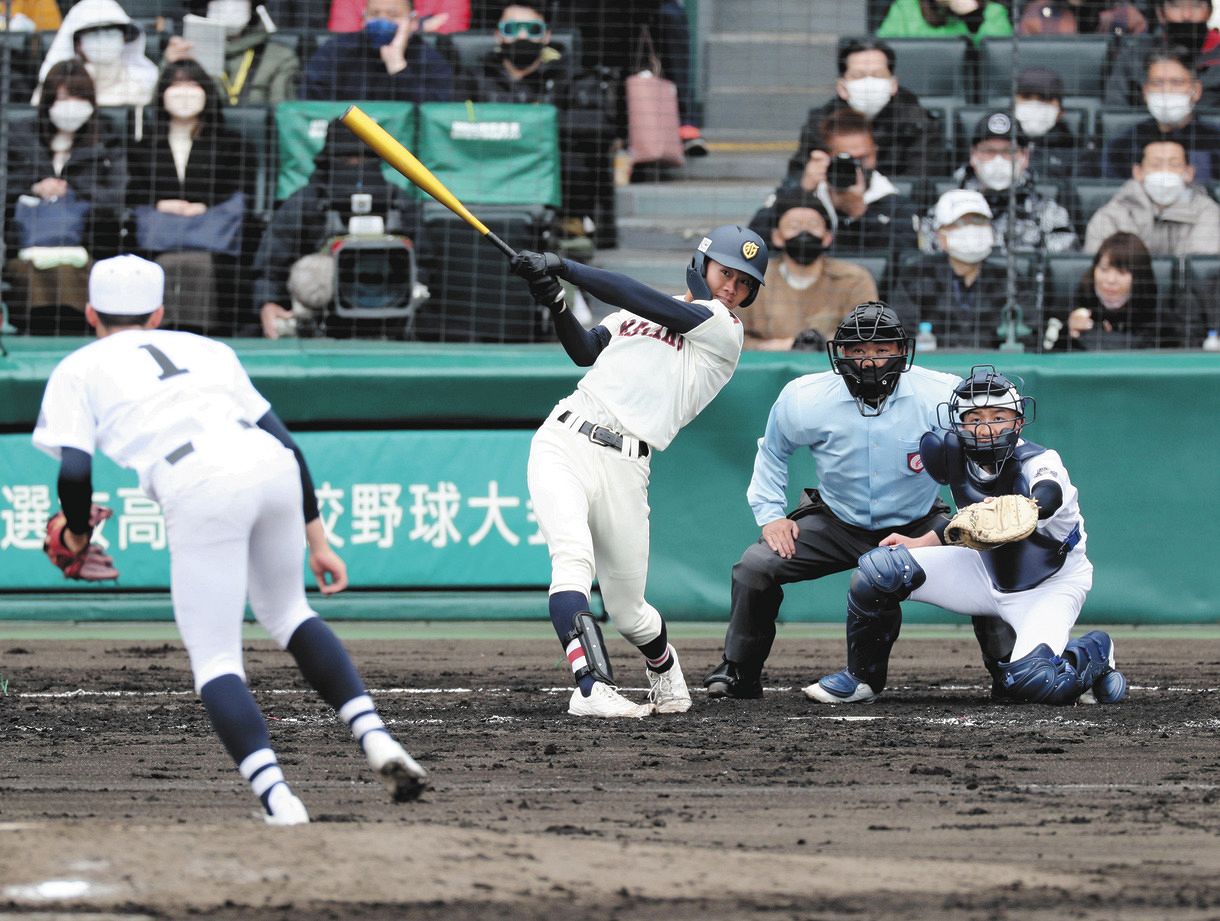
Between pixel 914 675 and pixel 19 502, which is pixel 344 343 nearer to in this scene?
pixel 19 502

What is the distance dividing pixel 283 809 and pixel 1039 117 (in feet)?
27.1

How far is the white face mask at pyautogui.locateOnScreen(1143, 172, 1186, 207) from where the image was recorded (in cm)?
1115

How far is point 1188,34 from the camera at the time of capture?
11.9m

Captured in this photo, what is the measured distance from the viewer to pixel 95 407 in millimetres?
4855

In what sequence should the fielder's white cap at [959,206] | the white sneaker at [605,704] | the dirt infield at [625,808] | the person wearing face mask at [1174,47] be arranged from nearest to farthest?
1. the dirt infield at [625,808]
2. the white sneaker at [605,704]
3. the fielder's white cap at [959,206]
4. the person wearing face mask at [1174,47]

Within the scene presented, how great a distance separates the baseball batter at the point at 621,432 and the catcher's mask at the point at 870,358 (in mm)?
466

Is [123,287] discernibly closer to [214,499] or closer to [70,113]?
[214,499]

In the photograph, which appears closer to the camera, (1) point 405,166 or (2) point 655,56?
(1) point 405,166

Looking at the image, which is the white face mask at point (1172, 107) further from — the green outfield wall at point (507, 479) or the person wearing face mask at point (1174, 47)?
the green outfield wall at point (507, 479)

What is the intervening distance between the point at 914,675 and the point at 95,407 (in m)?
4.82

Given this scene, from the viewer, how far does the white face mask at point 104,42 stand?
1158 centimetres

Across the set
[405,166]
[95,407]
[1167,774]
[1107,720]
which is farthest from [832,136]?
[95,407]

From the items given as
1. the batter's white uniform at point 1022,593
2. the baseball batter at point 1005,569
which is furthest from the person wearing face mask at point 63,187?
the batter's white uniform at point 1022,593

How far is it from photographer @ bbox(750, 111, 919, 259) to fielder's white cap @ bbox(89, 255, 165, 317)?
629 cm
